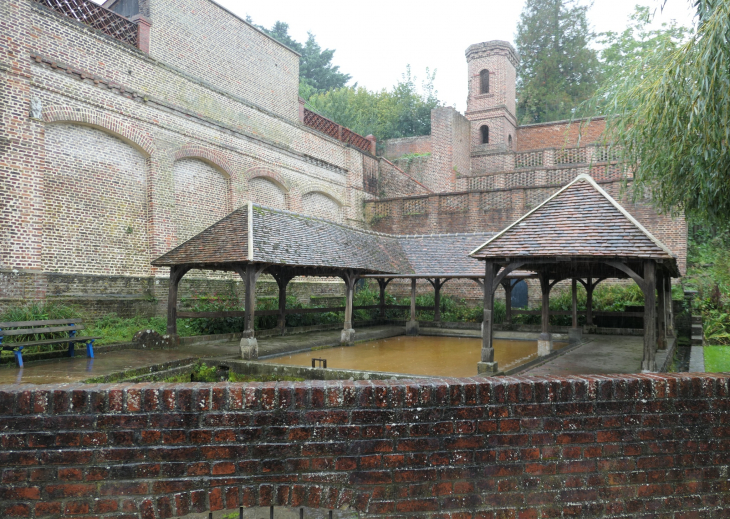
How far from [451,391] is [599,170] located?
2263 cm

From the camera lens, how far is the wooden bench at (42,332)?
962 cm

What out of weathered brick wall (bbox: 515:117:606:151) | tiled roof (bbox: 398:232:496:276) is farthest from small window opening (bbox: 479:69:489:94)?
tiled roof (bbox: 398:232:496:276)

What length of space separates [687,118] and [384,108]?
34.9 m

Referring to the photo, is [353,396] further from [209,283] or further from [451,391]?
[209,283]

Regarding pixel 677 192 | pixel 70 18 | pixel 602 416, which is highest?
pixel 70 18

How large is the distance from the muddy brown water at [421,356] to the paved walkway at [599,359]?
831mm

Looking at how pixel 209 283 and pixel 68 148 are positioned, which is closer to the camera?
pixel 68 148

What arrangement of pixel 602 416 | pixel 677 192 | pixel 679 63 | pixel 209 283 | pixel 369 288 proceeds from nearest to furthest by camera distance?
pixel 602 416
pixel 679 63
pixel 677 192
pixel 209 283
pixel 369 288

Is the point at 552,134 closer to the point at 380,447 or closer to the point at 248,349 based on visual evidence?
the point at 248,349

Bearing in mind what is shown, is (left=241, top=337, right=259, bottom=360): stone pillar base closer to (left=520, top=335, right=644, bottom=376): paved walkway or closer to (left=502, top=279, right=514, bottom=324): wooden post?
(left=520, top=335, right=644, bottom=376): paved walkway

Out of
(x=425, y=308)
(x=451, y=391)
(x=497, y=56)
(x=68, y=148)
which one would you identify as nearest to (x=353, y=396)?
(x=451, y=391)

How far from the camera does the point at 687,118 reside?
284 inches

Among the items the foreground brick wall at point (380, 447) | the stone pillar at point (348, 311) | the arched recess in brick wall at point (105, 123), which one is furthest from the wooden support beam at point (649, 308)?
the arched recess in brick wall at point (105, 123)

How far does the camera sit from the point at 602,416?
110 inches
